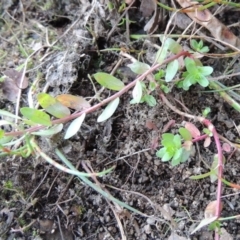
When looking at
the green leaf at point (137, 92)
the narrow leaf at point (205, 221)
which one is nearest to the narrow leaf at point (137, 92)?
the green leaf at point (137, 92)

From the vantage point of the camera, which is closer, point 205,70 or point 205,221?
point 205,221

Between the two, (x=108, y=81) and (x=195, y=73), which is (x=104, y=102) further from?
(x=195, y=73)

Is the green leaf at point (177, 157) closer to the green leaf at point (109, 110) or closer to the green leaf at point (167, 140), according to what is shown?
the green leaf at point (167, 140)

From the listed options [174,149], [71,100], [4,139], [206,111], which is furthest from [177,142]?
[4,139]

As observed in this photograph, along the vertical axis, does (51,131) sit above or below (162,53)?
below

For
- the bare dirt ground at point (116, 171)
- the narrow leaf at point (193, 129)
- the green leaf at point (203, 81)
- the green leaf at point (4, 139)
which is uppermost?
the green leaf at point (203, 81)

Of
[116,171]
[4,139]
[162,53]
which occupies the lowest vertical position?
[116,171]

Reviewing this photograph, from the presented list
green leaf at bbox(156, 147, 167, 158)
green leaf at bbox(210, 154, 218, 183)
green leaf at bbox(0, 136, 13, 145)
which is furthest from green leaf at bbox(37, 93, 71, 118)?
green leaf at bbox(210, 154, 218, 183)
